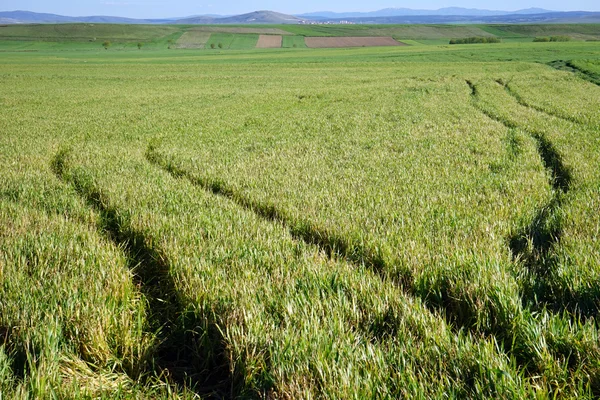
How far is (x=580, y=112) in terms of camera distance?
18109 millimetres

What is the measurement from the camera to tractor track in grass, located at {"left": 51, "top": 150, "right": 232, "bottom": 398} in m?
3.19

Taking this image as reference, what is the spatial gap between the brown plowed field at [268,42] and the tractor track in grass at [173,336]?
124 metres

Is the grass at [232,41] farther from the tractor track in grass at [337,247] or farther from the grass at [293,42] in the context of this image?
the tractor track in grass at [337,247]

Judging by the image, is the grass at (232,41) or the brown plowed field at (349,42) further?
the grass at (232,41)

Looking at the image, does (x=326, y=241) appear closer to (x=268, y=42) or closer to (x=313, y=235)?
(x=313, y=235)

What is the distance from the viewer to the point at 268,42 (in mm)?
136000

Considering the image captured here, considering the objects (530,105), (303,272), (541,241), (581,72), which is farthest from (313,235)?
(581,72)

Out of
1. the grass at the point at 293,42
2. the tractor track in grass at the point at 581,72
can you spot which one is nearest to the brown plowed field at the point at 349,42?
the grass at the point at 293,42

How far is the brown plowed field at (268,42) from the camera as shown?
124731mm

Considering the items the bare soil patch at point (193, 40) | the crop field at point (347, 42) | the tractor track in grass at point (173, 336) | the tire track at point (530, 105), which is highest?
the bare soil patch at point (193, 40)

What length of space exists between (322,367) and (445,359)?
0.82 m

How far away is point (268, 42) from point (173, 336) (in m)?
142

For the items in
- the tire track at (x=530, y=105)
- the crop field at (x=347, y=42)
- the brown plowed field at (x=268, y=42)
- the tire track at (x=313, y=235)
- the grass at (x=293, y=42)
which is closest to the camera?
the tire track at (x=313, y=235)

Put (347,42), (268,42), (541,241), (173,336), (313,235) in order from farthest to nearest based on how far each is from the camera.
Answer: (268,42) < (347,42) < (313,235) < (541,241) < (173,336)
